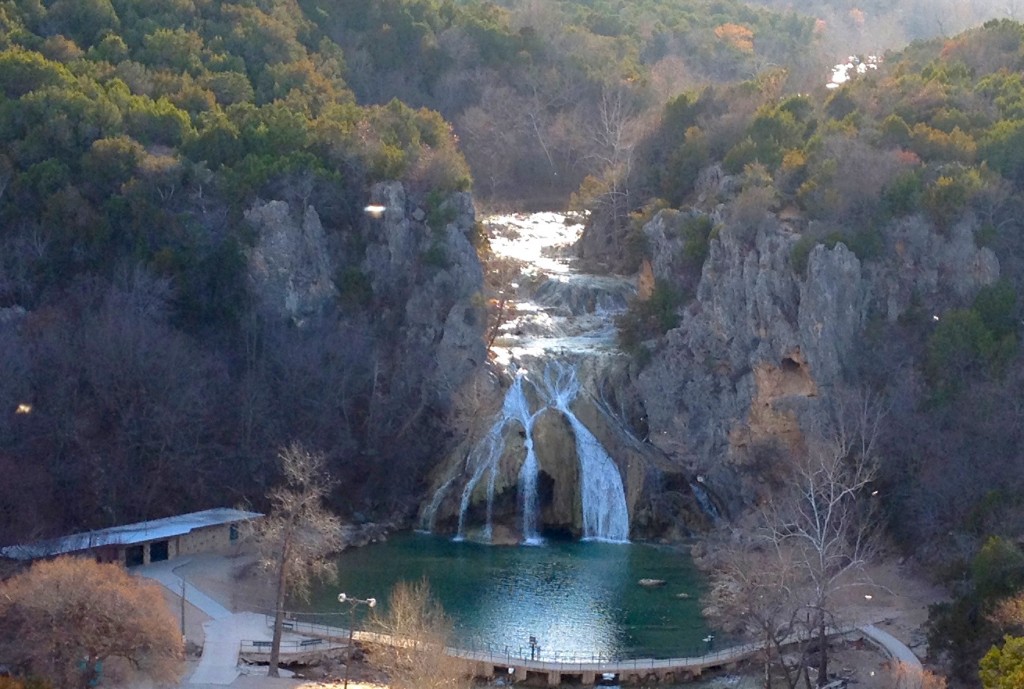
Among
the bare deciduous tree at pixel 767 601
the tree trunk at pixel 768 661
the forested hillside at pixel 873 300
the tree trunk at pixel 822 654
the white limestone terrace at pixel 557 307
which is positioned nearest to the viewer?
the tree trunk at pixel 768 661

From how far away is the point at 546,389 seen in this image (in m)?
45.7

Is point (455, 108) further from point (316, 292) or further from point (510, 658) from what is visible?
point (510, 658)

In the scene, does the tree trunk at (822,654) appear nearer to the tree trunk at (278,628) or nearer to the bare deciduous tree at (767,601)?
the bare deciduous tree at (767,601)

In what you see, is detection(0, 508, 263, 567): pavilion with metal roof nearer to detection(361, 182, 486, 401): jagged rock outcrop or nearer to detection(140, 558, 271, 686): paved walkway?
detection(140, 558, 271, 686): paved walkway

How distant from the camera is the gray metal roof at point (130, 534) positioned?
1393 inches

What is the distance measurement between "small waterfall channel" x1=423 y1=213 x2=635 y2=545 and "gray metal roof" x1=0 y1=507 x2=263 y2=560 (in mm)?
5958

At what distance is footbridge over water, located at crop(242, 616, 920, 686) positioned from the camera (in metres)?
32.9

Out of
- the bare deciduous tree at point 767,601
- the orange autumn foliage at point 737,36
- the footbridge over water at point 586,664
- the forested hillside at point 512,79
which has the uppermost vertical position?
the orange autumn foliage at point 737,36

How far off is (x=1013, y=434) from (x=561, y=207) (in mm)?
32609

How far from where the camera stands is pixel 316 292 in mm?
47375

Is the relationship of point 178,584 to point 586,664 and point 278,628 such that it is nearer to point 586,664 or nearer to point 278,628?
point 278,628

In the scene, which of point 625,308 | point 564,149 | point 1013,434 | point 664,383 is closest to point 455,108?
point 564,149

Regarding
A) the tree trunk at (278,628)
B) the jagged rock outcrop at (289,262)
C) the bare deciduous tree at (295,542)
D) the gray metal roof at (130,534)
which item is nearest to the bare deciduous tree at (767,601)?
the bare deciduous tree at (295,542)

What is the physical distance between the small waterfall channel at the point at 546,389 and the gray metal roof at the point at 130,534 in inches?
235
